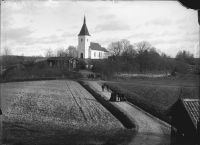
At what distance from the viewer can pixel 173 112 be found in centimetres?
683

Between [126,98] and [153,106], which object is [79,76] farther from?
[153,106]

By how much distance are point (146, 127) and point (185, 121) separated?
31.2ft

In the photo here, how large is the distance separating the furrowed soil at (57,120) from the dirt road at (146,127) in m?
0.76

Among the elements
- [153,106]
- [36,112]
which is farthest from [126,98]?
[36,112]

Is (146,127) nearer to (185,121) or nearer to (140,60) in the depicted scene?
(140,60)

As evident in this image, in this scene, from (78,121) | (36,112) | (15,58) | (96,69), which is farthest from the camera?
(15,58)

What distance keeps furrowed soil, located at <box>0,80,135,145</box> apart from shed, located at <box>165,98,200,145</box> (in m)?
5.40

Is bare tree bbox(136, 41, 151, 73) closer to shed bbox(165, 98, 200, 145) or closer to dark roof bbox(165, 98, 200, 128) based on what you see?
shed bbox(165, 98, 200, 145)

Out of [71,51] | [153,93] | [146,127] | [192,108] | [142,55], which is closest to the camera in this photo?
[192,108]

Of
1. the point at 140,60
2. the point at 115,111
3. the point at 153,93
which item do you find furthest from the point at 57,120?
the point at 140,60

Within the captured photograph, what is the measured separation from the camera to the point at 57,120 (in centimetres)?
1633

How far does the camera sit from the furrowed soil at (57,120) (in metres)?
12.1

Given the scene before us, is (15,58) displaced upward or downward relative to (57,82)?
upward

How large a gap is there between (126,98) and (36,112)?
27.0ft
